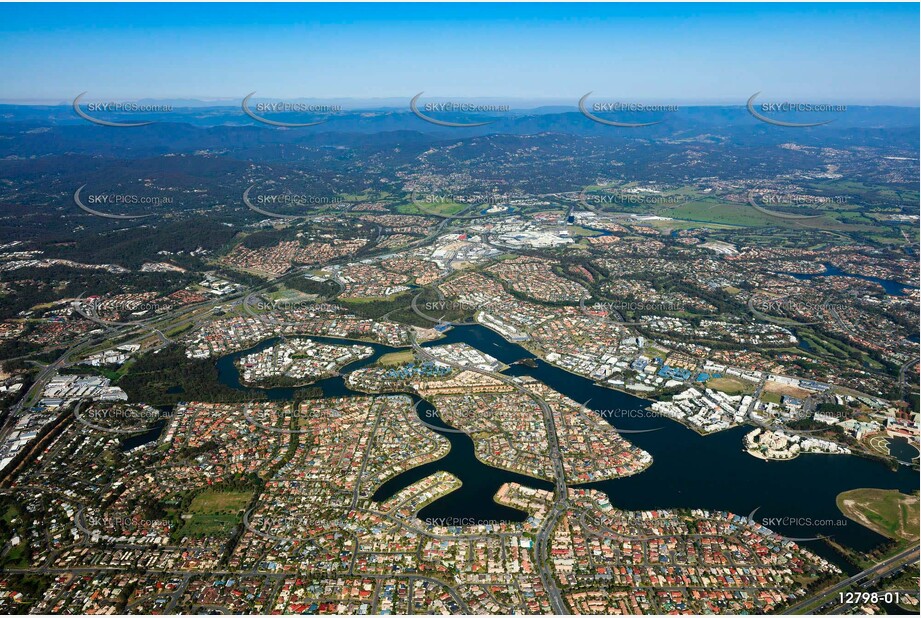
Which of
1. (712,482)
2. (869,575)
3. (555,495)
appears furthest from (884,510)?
(555,495)

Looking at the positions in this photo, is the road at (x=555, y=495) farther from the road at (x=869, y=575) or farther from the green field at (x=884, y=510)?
the green field at (x=884, y=510)

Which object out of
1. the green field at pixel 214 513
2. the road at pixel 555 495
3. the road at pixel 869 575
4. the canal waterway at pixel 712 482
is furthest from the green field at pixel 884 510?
the green field at pixel 214 513

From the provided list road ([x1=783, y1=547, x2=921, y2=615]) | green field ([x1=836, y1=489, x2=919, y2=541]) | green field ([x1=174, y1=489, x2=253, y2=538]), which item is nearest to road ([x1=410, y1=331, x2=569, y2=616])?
road ([x1=783, y1=547, x2=921, y2=615])

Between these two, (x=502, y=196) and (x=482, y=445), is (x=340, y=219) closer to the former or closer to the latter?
(x=502, y=196)

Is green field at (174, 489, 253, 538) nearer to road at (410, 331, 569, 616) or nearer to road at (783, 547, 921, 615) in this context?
road at (410, 331, 569, 616)

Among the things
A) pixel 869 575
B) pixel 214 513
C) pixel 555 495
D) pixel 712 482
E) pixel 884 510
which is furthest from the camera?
pixel 712 482

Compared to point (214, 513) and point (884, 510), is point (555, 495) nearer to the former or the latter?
point (884, 510)

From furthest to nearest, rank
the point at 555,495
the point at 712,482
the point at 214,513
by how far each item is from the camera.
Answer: the point at 712,482, the point at 555,495, the point at 214,513

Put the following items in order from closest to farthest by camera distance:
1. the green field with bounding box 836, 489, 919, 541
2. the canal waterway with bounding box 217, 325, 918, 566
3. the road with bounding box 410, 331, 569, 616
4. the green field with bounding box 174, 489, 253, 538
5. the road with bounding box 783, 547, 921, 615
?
the road with bounding box 783, 547, 921, 615, the road with bounding box 410, 331, 569, 616, the green field with bounding box 174, 489, 253, 538, the green field with bounding box 836, 489, 919, 541, the canal waterway with bounding box 217, 325, 918, 566
